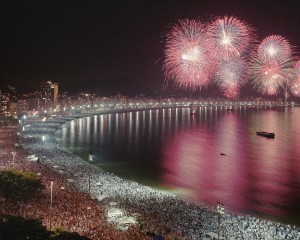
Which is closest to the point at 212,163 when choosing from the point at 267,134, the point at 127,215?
the point at 127,215

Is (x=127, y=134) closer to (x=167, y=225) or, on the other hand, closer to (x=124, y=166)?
(x=124, y=166)

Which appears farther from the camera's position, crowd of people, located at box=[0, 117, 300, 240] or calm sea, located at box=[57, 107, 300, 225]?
calm sea, located at box=[57, 107, 300, 225]

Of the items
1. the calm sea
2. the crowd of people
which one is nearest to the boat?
the calm sea

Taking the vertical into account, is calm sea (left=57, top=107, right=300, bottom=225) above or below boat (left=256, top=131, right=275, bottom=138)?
below

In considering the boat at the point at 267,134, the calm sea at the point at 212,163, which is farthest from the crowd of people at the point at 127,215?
the boat at the point at 267,134

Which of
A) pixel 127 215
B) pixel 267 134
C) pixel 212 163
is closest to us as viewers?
pixel 127 215

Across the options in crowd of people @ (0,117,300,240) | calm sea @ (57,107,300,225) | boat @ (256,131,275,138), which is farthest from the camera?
boat @ (256,131,275,138)

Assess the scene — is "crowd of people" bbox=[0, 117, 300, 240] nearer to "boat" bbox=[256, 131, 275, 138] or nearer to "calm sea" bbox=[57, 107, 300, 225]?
"calm sea" bbox=[57, 107, 300, 225]

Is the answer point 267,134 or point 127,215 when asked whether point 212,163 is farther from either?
point 267,134
